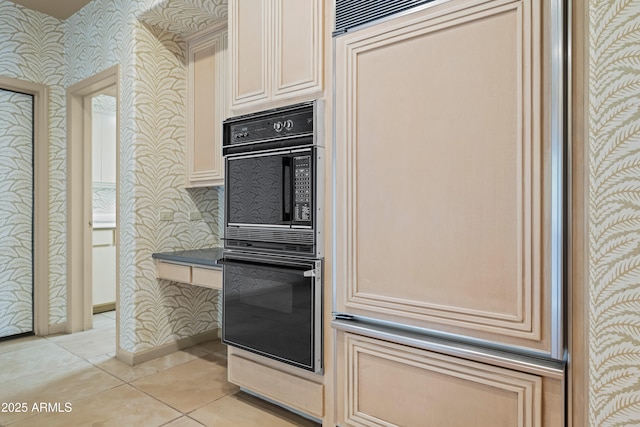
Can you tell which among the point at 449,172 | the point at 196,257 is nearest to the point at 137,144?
the point at 196,257

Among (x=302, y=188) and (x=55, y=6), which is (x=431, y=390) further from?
(x=55, y=6)

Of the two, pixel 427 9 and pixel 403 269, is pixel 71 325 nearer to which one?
pixel 403 269

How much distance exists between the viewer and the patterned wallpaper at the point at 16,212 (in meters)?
3.18

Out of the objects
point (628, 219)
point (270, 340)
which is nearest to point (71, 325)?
point (270, 340)

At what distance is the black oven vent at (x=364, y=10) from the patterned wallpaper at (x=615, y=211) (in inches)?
27.2

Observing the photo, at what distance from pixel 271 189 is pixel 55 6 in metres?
2.89

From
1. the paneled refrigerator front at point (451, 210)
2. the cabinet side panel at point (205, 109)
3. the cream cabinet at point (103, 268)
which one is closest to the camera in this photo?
the paneled refrigerator front at point (451, 210)

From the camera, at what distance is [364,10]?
1586 millimetres

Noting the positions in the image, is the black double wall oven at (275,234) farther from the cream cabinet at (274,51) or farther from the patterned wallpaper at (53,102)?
the patterned wallpaper at (53,102)

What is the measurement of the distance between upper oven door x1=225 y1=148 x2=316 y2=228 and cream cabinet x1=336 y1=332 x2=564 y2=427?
0.62 m

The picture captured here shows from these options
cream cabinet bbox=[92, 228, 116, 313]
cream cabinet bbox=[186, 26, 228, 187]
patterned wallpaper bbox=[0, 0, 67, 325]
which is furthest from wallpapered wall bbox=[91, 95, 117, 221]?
cream cabinet bbox=[186, 26, 228, 187]

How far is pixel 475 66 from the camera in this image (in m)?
1.29

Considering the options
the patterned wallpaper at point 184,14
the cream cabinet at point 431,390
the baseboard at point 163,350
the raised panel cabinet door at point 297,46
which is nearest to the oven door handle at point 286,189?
the raised panel cabinet door at point 297,46

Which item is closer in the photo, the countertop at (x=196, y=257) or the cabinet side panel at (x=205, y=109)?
the countertop at (x=196, y=257)
